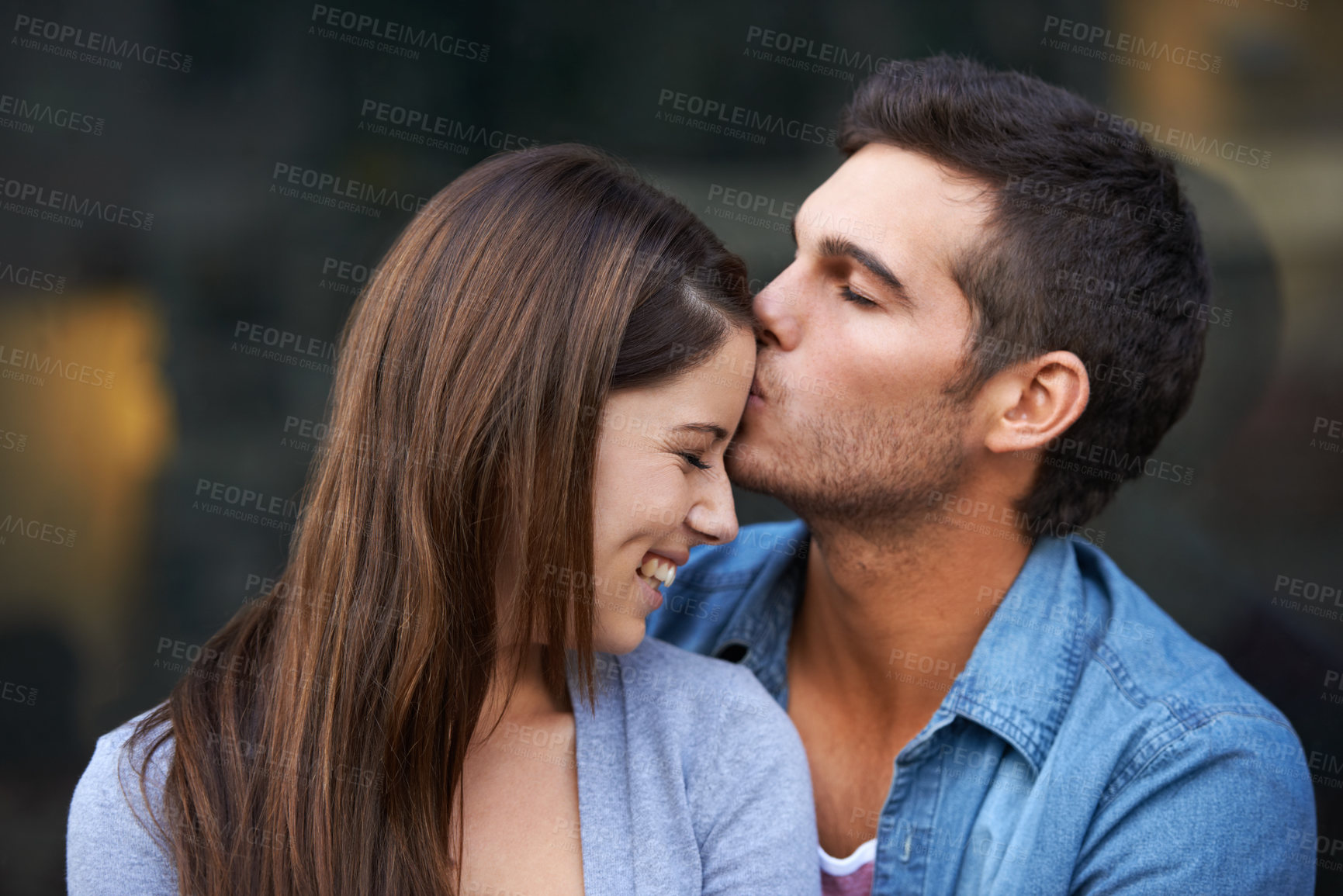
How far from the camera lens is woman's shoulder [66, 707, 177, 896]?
4.91 ft

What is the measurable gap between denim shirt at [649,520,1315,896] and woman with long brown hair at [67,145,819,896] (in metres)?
0.42

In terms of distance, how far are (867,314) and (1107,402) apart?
0.63 meters

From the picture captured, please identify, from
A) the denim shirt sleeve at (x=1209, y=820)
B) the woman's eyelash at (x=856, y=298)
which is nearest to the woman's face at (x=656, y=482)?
the woman's eyelash at (x=856, y=298)

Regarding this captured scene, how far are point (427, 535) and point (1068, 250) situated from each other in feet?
4.88

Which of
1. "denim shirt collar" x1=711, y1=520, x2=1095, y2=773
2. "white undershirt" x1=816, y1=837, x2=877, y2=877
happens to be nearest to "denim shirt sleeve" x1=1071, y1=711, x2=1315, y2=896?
"denim shirt collar" x1=711, y1=520, x2=1095, y2=773

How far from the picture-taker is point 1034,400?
7.18ft

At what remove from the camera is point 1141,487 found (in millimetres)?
3146

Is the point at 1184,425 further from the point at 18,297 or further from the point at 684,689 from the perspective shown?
the point at 18,297

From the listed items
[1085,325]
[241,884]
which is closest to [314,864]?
[241,884]

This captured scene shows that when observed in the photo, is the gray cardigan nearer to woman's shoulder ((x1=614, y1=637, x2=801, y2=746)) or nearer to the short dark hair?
woman's shoulder ((x1=614, y1=637, x2=801, y2=746))

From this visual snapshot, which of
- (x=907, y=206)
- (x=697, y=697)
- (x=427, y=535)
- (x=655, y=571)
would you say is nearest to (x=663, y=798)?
(x=697, y=697)

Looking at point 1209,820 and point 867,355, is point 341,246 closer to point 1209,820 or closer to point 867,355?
point 867,355

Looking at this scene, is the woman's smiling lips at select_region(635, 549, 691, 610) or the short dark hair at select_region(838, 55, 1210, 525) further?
the short dark hair at select_region(838, 55, 1210, 525)

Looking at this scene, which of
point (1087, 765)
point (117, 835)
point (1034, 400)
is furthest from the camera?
point (1034, 400)
